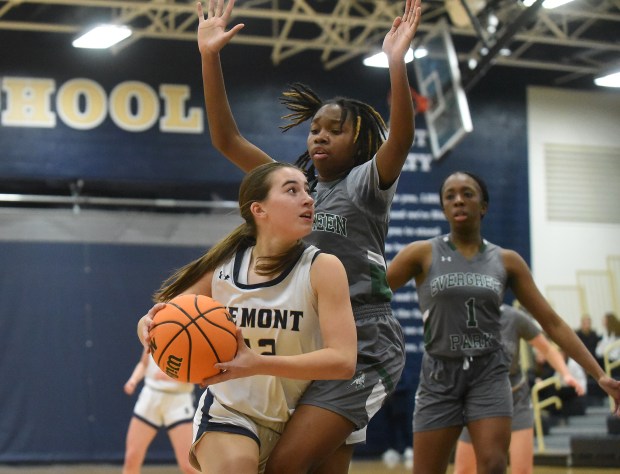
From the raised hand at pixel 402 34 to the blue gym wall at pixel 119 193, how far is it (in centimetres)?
1029

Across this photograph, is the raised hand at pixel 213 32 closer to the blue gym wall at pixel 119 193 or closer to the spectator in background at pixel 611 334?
the blue gym wall at pixel 119 193

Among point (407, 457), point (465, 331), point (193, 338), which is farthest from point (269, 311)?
point (407, 457)

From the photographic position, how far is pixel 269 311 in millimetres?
3785

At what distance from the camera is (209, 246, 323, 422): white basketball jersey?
3779 millimetres

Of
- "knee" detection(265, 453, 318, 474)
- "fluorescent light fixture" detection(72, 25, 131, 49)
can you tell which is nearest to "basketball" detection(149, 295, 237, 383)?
"knee" detection(265, 453, 318, 474)

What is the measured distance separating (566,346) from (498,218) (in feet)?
37.0

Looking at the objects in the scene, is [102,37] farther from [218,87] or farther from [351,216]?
[351,216]

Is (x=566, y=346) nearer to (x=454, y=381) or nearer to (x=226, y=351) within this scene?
(x=454, y=381)

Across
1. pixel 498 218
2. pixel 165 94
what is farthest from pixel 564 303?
pixel 165 94

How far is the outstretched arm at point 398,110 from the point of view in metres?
3.99

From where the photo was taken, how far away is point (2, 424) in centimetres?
1352

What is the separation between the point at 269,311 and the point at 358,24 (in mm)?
11718

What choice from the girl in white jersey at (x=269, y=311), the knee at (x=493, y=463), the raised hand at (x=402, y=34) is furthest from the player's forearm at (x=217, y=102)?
the knee at (x=493, y=463)

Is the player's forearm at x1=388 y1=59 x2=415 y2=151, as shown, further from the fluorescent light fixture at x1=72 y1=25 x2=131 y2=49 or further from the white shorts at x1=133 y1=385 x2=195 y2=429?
the fluorescent light fixture at x1=72 y1=25 x2=131 y2=49
